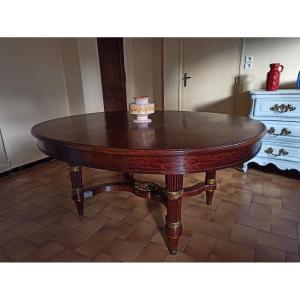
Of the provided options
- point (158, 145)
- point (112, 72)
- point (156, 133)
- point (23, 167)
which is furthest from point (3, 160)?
point (158, 145)

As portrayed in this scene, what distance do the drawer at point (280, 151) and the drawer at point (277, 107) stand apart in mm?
286

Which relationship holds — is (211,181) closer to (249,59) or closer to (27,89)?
(249,59)

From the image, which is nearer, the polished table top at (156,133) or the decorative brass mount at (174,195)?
the polished table top at (156,133)

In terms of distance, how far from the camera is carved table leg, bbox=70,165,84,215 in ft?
5.13

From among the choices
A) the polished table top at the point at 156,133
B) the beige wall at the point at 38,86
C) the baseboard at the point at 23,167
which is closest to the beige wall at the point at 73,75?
the beige wall at the point at 38,86

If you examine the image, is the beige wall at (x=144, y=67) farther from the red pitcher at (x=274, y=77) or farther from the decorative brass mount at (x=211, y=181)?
the decorative brass mount at (x=211, y=181)

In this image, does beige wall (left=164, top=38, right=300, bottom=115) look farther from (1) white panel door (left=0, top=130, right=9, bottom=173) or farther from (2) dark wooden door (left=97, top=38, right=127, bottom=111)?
(1) white panel door (left=0, top=130, right=9, bottom=173)

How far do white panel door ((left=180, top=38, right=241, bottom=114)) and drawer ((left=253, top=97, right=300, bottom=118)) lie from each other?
65cm

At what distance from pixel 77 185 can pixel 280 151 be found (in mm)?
1871

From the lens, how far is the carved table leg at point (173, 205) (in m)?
1.09

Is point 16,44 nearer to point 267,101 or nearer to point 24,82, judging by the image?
point 24,82

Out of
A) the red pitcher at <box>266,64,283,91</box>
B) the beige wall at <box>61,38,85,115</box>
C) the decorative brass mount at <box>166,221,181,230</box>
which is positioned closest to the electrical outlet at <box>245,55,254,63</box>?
the red pitcher at <box>266,64,283,91</box>
